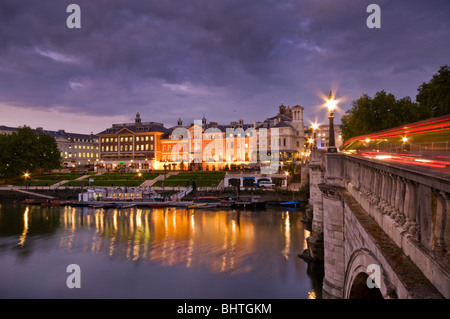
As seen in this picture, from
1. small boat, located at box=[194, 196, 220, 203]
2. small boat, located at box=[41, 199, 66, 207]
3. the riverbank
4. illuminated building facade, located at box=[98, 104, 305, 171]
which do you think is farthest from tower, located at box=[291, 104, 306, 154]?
small boat, located at box=[41, 199, 66, 207]

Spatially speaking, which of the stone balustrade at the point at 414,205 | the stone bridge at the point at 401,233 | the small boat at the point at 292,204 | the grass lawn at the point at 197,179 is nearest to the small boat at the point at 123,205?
the grass lawn at the point at 197,179

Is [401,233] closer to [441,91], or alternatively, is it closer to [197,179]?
[441,91]

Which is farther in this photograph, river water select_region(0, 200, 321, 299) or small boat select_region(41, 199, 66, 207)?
small boat select_region(41, 199, 66, 207)

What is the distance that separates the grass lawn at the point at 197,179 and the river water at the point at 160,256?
66.9ft

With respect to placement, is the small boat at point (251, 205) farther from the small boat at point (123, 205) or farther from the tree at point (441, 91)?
the tree at point (441, 91)

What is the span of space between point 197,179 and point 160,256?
44206 millimetres

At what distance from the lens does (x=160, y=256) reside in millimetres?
30844

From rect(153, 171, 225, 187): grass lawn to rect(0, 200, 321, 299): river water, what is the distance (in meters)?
20.4

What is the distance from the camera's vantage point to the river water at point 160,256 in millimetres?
23727

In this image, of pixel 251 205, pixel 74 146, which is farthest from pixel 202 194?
pixel 74 146

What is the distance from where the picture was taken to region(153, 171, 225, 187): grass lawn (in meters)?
71.4

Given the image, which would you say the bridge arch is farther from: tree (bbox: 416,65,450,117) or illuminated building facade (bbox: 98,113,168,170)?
illuminated building facade (bbox: 98,113,168,170)
